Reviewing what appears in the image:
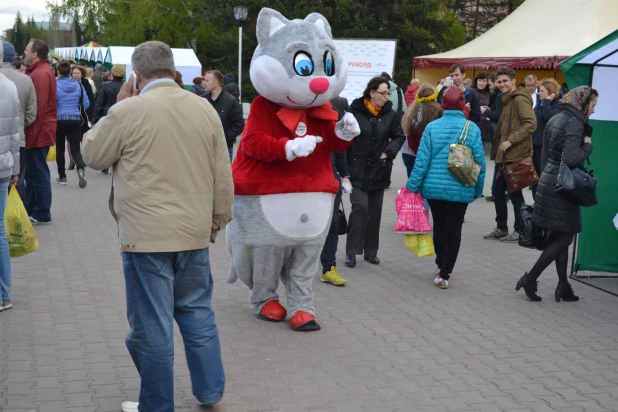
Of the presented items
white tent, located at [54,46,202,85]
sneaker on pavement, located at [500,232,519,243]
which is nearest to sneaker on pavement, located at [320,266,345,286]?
sneaker on pavement, located at [500,232,519,243]

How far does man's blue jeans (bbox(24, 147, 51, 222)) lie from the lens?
9.88 metres

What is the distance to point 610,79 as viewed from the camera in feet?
25.9

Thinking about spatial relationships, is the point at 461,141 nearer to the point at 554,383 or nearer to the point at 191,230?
the point at 554,383

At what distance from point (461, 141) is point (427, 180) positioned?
0.45 meters

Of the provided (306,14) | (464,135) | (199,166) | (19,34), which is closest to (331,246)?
(464,135)

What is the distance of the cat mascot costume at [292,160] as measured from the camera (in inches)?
242

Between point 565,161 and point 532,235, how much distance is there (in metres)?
0.73

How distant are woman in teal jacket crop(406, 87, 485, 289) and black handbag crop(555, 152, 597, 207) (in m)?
0.86

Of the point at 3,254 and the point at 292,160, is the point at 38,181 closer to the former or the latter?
the point at 3,254

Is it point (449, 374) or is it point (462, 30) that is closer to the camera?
point (449, 374)

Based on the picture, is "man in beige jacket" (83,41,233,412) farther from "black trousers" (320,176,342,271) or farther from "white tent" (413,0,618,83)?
"white tent" (413,0,618,83)

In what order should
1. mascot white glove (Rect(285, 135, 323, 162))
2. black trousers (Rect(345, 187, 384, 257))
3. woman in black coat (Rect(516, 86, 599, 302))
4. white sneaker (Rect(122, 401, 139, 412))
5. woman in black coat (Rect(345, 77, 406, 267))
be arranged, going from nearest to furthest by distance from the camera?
white sneaker (Rect(122, 401, 139, 412)) < mascot white glove (Rect(285, 135, 323, 162)) < woman in black coat (Rect(516, 86, 599, 302)) < woman in black coat (Rect(345, 77, 406, 267)) < black trousers (Rect(345, 187, 384, 257))

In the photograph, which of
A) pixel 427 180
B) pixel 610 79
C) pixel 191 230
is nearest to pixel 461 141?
pixel 427 180

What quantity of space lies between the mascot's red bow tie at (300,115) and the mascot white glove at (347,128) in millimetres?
156
